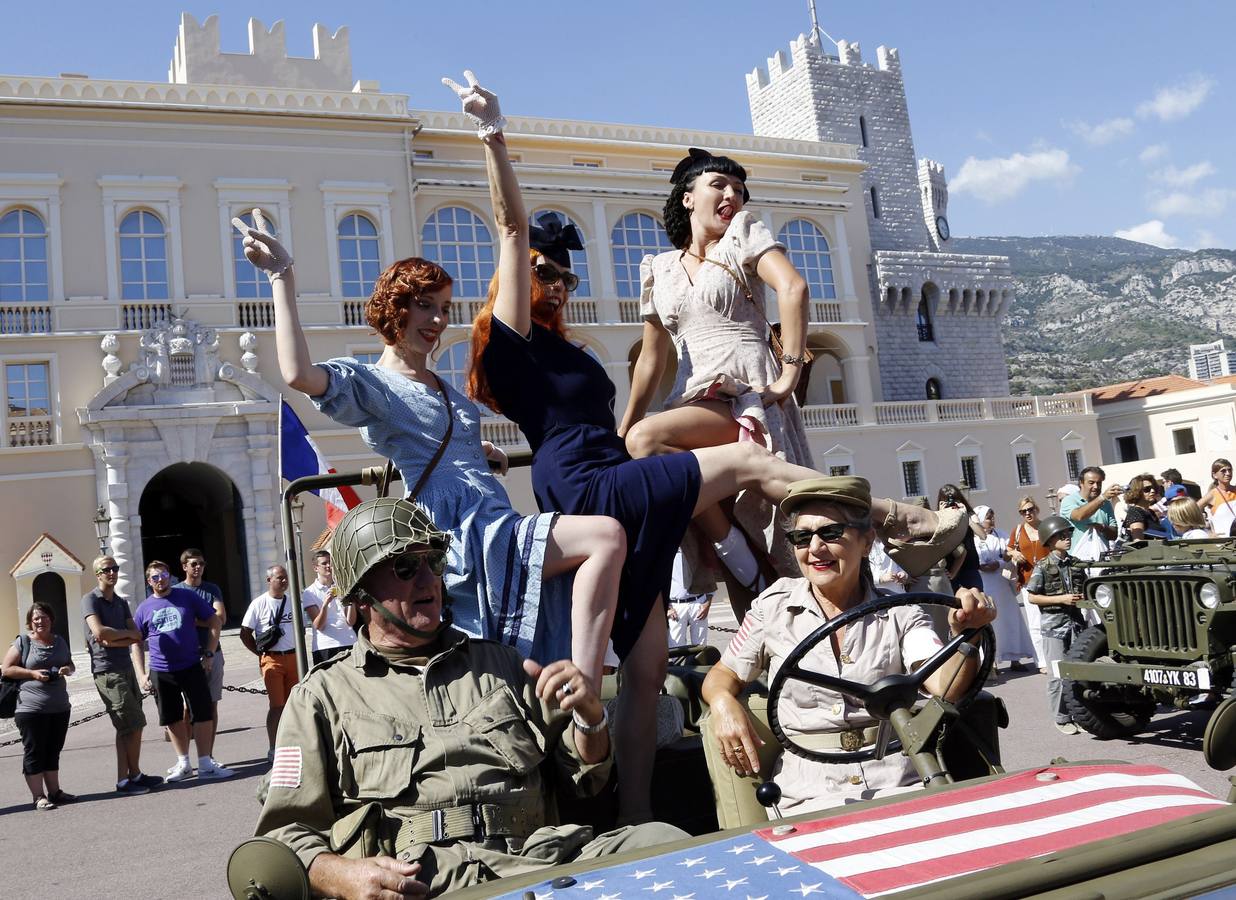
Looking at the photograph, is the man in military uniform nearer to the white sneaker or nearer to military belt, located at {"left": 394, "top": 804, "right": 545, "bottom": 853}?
military belt, located at {"left": 394, "top": 804, "right": 545, "bottom": 853}

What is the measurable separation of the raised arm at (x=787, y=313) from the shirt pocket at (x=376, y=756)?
6.77 ft

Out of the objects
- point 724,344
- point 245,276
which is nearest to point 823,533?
point 724,344

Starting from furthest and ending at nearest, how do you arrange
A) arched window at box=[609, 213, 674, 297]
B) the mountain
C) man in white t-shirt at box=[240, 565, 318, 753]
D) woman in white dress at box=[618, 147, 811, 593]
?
the mountain
arched window at box=[609, 213, 674, 297]
man in white t-shirt at box=[240, 565, 318, 753]
woman in white dress at box=[618, 147, 811, 593]

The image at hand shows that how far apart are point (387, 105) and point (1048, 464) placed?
1052 inches

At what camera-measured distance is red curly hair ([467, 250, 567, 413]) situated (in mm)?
3605

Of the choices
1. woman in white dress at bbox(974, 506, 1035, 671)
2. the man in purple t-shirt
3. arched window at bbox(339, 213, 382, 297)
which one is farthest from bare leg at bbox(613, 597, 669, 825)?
arched window at bbox(339, 213, 382, 297)

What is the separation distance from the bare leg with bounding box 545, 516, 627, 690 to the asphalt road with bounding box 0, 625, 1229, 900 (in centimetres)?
410

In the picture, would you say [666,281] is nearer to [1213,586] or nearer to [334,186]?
[1213,586]

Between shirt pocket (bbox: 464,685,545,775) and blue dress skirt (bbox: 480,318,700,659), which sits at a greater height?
blue dress skirt (bbox: 480,318,700,659)

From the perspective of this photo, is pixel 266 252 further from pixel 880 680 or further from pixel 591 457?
pixel 880 680

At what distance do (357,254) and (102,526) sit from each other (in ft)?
33.0

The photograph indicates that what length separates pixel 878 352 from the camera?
4375 centimetres

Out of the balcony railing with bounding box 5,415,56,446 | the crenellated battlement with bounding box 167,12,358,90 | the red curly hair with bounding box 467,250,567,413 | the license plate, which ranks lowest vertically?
the license plate

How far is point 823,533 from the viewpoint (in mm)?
3252
